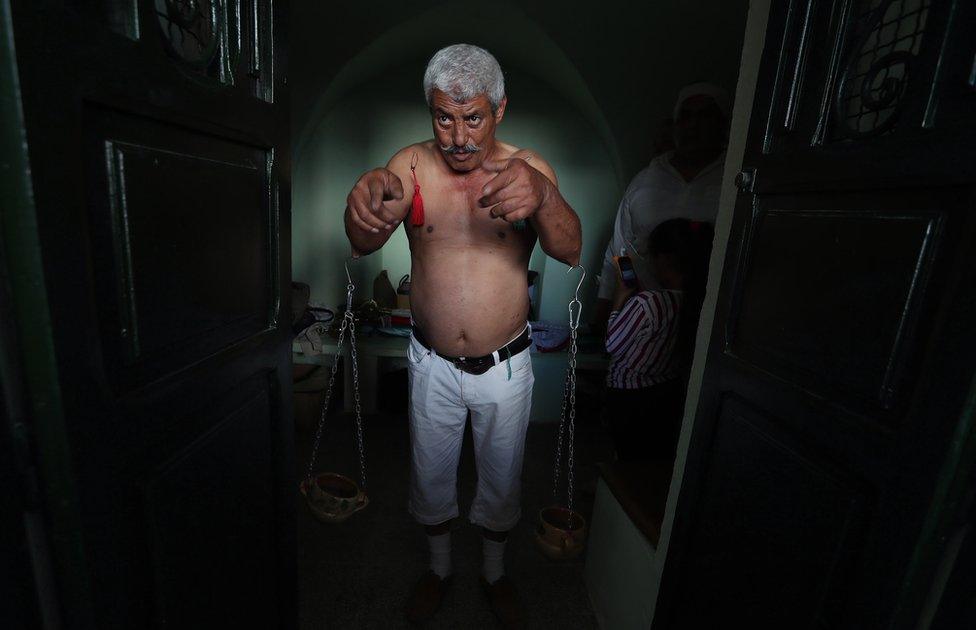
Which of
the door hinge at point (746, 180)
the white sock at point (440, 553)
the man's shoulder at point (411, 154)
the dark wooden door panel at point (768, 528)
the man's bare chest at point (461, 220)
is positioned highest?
the man's shoulder at point (411, 154)

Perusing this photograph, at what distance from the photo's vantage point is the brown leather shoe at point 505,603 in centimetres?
180

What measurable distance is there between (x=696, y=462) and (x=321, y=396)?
2651 millimetres

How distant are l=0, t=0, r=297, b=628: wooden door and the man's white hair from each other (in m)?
0.50

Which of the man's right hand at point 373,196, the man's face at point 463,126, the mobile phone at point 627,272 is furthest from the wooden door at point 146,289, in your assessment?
the mobile phone at point 627,272

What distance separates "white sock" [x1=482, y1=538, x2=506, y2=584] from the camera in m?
1.90

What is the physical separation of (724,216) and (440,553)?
163cm

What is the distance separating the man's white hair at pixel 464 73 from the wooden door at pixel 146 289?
502mm

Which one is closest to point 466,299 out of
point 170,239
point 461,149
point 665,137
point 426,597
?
point 461,149

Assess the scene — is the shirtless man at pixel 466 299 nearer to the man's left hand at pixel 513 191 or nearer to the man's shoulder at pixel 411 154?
the man's shoulder at pixel 411 154

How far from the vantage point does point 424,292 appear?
1.73 metres

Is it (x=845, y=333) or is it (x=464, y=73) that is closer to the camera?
(x=845, y=333)

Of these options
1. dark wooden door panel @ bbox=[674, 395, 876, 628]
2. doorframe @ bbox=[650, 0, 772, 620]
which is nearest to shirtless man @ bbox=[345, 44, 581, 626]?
doorframe @ bbox=[650, 0, 772, 620]

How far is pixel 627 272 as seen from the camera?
82.8 inches

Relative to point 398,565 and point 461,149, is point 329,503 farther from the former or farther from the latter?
point 461,149
